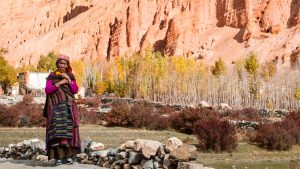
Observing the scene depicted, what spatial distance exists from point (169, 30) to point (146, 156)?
73578 millimetres

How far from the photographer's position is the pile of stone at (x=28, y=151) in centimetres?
1000

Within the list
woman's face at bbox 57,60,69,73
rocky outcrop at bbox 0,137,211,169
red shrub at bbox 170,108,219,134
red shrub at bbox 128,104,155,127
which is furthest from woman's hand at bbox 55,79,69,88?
red shrub at bbox 128,104,155,127

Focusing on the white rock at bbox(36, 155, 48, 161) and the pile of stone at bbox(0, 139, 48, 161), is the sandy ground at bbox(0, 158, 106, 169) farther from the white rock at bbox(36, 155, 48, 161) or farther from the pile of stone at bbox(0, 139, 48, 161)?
the pile of stone at bbox(0, 139, 48, 161)

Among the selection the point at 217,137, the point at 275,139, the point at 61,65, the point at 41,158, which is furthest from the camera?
the point at 275,139

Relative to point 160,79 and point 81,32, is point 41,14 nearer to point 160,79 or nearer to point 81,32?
point 81,32

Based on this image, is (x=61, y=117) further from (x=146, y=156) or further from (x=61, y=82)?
(x=146, y=156)

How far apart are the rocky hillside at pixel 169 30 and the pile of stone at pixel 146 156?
156ft

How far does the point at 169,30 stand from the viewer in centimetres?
8075

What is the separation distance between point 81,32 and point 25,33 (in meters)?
32.7

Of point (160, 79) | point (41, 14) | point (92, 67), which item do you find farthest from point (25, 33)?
point (160, 79)

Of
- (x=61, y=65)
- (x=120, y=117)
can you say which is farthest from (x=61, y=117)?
(x=120, y=117)

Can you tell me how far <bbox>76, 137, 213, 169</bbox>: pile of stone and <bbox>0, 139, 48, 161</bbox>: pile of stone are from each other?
1.08m

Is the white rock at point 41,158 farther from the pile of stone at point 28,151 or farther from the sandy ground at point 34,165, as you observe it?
the sandy ground at point 34,165

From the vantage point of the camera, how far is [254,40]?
68250 mm
